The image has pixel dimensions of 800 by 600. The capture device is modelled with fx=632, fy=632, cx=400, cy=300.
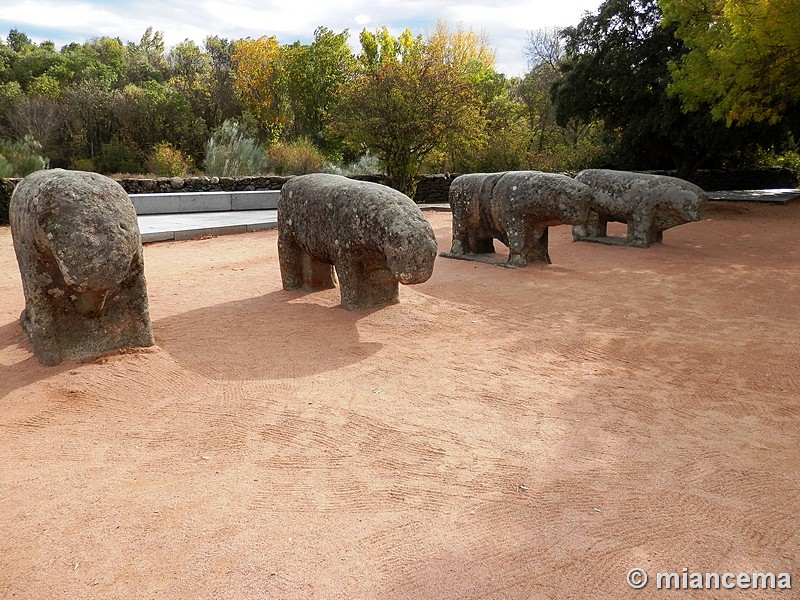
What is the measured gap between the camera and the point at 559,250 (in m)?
10.7

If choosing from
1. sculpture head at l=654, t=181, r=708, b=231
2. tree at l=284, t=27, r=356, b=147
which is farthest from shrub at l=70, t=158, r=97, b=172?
sculpture head at l=654, t=181, r=708, b=231

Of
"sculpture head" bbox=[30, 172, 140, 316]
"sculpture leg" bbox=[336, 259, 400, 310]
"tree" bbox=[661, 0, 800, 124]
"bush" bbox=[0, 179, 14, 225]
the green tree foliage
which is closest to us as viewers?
"sculpture head" bbox=[30, 172, 140, 316]

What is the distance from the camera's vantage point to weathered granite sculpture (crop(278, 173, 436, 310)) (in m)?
5.45

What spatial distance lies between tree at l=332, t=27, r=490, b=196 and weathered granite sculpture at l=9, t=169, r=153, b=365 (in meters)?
12.7

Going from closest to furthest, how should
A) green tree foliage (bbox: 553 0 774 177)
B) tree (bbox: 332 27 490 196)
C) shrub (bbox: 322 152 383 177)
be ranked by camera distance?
green tree foliage (bbox: 553 0 774 177)
tree (bbox: 332 27 490 196)
shrub (bbox: 322 152 383 177)

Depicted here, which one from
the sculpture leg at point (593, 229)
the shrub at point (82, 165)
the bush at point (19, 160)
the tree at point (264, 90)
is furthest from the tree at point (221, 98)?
the sculpture leg at point (593, 229)

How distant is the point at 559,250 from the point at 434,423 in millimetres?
7339

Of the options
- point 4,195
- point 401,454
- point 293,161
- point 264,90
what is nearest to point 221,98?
point 264,90

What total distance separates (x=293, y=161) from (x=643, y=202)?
11.8 metres

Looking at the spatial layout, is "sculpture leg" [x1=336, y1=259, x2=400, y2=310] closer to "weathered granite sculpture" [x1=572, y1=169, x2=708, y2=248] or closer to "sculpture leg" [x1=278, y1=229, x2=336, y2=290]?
"sculpture leg" [x1=278, y1=229, x2=336, y2=290]

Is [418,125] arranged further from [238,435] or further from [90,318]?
[238,435]

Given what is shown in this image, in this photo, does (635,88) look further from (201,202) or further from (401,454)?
(401,454)

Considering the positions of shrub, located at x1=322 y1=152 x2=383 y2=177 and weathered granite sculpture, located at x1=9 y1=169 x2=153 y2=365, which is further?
shrub, located at x1=322 y1=152 x2=383 y2=177

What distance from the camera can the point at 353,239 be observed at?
583cm
